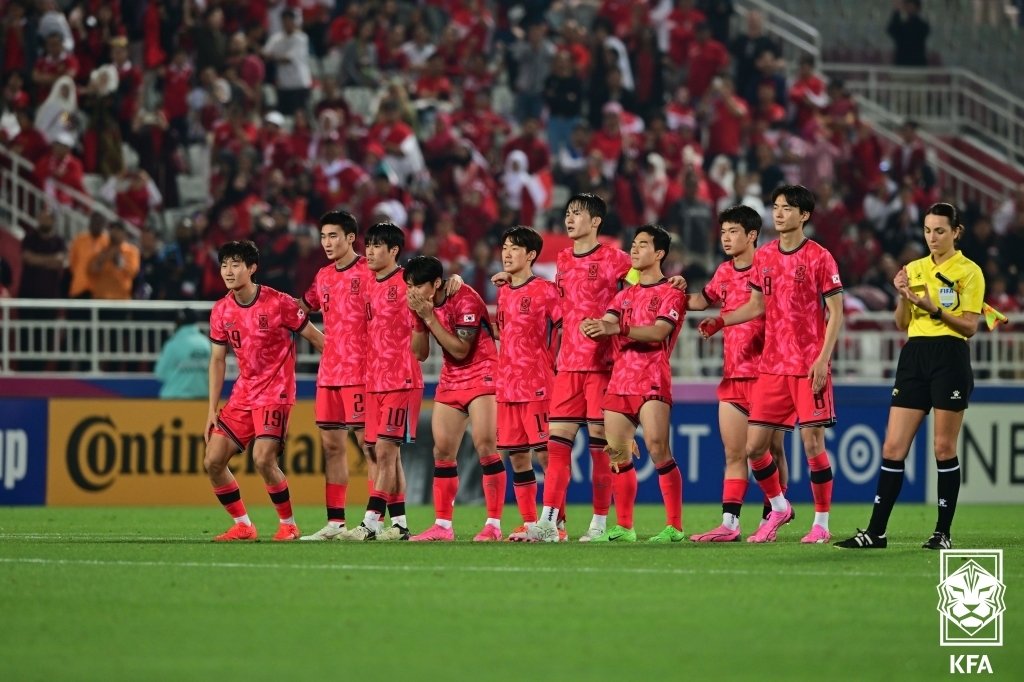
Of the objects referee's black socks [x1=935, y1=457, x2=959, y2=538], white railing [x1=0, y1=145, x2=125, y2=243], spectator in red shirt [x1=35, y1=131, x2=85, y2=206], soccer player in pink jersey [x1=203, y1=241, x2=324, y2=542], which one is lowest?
referee's black socks [x1=935, y1=457, x2=959, y2=538]

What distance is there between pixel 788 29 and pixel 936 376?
1889 cm

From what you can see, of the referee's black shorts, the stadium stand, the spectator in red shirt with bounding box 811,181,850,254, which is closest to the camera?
the referee's black shorts

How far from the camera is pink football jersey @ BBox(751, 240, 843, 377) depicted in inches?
492

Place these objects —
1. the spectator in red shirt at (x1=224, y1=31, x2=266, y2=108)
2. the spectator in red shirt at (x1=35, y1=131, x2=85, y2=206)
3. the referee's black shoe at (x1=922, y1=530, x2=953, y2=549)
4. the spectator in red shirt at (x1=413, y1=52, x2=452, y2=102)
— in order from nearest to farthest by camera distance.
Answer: the referee's black shoe at (x1=922, y1=530, x2=953, y2=549), the spectator in red shirt at (x1=35, y1=131, x2=85, y2=206), the spectator in red shirt at (x1=224, y1=31, x2=266, y2=108), the spectator in red shirt at (x1=413, y1=52, x2=452, y2=102)

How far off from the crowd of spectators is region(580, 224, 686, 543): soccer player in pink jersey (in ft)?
27.6

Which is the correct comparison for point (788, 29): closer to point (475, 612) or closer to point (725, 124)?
point (725, 124)

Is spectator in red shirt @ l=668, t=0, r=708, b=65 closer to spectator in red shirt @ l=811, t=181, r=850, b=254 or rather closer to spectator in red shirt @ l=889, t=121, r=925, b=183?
spectator in red shirt @ l=889, t=121, r=925, b=183

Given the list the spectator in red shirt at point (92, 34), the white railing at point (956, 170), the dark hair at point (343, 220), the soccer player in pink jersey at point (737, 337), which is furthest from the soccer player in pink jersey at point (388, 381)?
the white railing at point (956, 170)

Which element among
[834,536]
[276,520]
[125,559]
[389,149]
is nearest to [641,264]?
[834,536]

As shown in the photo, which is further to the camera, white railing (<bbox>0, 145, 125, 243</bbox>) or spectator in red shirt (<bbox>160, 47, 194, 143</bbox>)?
spectator in red shirt (<bbox>160, 47, 194, 143</bbox>)

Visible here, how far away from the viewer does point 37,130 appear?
2184 cm

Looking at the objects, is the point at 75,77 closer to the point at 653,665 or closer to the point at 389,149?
the point at 389,149

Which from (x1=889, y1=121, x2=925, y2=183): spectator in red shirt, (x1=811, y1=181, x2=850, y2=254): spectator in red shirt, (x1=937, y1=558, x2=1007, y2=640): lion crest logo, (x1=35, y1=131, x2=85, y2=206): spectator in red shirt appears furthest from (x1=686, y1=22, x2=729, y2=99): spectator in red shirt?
(x1=937, y1=558, x2=1007, y2=640): lion crest logo

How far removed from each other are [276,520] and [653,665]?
9.38m
